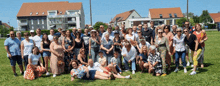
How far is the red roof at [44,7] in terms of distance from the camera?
6631cm

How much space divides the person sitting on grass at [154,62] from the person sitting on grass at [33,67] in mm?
3974

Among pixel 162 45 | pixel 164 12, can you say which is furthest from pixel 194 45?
pixel 164 12

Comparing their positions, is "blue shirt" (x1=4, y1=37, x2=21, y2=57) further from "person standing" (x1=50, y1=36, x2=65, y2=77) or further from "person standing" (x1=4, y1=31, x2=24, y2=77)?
"person standing" (x1=50, y1=36, x2=65, y2=77)

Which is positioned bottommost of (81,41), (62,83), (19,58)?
(62,83)

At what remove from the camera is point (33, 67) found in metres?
6.72

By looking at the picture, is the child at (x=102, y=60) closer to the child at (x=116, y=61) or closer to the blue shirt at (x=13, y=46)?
the child at (x=116, y=61)

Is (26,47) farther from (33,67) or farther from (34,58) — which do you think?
(33,67)

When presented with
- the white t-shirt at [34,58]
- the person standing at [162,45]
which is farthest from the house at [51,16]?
the person standing at [162,45]

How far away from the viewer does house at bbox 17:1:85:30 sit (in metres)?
64.8

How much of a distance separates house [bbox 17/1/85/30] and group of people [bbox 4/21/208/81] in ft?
191

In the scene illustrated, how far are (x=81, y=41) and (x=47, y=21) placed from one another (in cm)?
6294

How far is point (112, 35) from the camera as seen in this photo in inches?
311

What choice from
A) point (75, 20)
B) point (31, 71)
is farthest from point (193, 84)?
point (75, 20)

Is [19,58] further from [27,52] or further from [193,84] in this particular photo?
[193,84]
